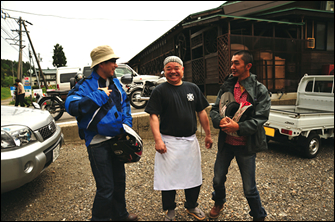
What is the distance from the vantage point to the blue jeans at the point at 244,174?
2.20 meters

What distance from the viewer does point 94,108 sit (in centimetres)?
184

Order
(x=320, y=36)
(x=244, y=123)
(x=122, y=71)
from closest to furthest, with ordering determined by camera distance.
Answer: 1. (x=244, y=123)
2. (x=122, y=71)
3. (x=320, y=36)

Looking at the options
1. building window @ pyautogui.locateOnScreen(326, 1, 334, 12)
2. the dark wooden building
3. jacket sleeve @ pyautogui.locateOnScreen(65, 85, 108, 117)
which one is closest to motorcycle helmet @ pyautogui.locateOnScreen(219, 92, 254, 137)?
jacket sleeve @ pyautogui.locateOnScreen(65, 85, 108, 117)

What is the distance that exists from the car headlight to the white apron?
1.62m

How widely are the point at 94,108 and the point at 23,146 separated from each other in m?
1.26

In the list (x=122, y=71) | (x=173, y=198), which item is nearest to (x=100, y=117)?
(x=173, y=198)

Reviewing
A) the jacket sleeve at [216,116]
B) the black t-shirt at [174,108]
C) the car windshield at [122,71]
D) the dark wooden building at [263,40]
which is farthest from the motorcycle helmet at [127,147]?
the dark wooden building at [263,40]

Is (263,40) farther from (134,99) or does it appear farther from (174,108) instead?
(174,108)

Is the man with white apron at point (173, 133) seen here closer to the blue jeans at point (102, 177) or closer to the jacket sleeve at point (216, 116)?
the jacket sleeve at point (216, 116)

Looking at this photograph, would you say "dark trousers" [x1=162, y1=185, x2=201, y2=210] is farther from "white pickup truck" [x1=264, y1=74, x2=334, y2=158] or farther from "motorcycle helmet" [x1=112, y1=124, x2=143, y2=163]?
"white pickup truck" [x1=264, y1=74, x2=334, y2=158]

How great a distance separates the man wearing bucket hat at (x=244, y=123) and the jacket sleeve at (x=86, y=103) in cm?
124

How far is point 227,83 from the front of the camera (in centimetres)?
243

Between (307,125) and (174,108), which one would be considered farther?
(307,125)

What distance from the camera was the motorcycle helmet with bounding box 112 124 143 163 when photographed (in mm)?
2012
